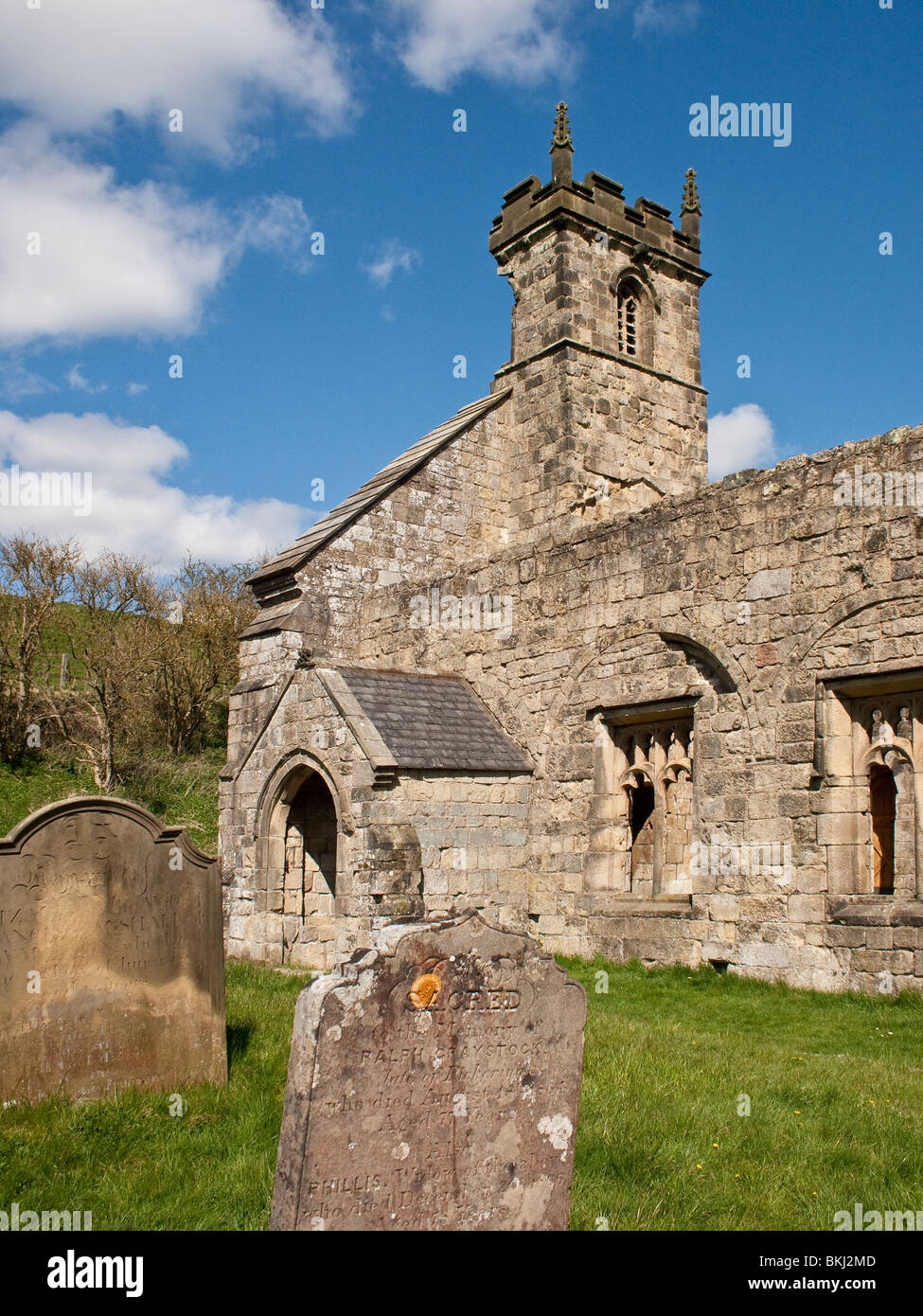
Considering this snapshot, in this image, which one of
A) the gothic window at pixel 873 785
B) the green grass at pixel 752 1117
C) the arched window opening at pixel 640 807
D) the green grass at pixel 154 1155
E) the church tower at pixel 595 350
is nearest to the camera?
the green grass at pixel 154 1155

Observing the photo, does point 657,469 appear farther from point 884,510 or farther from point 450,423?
point 884,510

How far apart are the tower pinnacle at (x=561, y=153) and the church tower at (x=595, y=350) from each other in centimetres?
2

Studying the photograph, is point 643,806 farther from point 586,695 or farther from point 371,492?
point 371,492

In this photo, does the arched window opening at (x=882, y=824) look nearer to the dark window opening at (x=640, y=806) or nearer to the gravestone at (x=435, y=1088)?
the dark window opening at (x=640, y=806)

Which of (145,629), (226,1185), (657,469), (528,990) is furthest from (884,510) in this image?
(145,629)

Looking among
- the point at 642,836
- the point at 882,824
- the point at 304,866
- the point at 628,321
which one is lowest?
the point at 304,866

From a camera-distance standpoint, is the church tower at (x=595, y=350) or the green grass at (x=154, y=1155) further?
the church tower at (x=595, y=350)

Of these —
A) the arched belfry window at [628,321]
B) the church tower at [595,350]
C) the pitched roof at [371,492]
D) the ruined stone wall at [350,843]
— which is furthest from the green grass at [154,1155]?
the arched belfry window at [628,321]

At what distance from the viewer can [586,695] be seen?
12.6 meters

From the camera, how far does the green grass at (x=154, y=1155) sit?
181 inches

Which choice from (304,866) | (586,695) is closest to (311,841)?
(304,866)

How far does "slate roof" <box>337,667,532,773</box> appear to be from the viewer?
12242 millimetres

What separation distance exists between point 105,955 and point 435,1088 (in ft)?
8.96

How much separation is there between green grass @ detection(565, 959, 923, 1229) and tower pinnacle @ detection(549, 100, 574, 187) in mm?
13906
